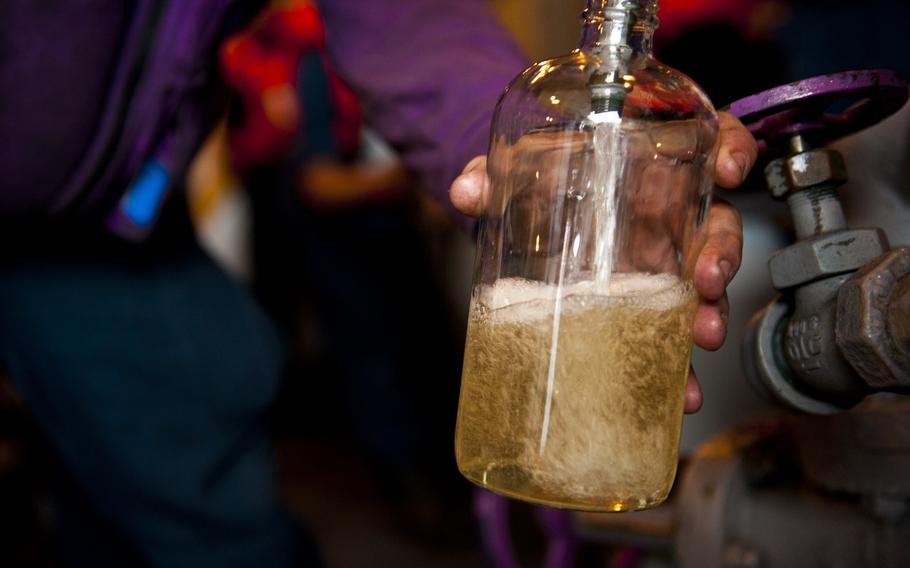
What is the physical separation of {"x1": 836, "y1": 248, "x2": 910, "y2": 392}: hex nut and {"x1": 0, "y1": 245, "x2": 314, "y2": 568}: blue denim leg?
71 cm

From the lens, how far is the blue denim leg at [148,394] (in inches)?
35.5

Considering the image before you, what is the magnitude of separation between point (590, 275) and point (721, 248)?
0.27 feet

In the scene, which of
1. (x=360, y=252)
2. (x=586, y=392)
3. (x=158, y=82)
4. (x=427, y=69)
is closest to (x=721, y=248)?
(x=586, y=392)

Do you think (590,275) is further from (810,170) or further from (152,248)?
(152,248)

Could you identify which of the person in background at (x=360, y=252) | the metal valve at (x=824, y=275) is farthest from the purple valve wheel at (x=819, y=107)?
the person in background at (x=360, y=252)

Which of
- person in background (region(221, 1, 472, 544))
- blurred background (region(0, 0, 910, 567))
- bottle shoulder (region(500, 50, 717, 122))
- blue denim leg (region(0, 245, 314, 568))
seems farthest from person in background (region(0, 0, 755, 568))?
person in background (region(221, 1, 472, 544))

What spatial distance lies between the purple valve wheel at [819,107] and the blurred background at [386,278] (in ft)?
3.12

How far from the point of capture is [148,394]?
923mm

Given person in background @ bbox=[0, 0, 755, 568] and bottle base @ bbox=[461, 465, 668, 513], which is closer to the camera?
bottle base @ bbox=[461, 465, 668, 513]

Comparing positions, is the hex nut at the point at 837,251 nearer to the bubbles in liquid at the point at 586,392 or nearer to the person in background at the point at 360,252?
the bubbles in liquid at the point at 586,392

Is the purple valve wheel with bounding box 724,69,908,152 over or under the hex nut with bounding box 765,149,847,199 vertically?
over

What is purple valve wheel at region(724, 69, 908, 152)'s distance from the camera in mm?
443

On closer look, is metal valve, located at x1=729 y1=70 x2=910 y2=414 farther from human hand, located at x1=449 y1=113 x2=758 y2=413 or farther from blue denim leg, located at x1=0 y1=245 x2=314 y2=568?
blue denim leg, located at x1=0 y1=245 x2=314 y2=568

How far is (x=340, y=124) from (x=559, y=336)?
1.72 meters
